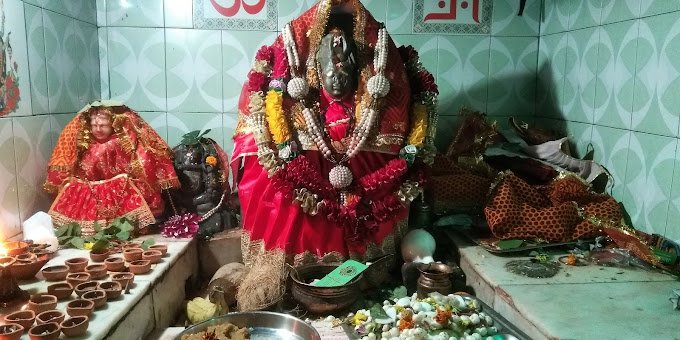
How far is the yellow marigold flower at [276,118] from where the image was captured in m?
2.67

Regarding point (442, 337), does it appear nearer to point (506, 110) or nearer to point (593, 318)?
point (593, 318)

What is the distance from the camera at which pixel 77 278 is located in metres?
2.19

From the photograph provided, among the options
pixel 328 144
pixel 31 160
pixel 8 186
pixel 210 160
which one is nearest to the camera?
pixel 8 186

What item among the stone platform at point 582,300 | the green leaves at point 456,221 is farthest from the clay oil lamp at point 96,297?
the green leaves at point 456,221

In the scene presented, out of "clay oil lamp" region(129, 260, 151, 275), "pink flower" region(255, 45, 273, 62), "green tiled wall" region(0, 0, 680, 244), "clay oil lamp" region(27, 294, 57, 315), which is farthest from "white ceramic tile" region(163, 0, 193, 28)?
"clay oil lamp" region(27, 294, 57, 315)

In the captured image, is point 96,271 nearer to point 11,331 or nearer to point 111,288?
point 111,288

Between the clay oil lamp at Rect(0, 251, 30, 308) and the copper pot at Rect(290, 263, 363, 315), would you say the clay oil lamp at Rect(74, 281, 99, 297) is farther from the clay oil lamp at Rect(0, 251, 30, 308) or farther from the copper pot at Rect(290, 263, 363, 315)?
the copper pot at Rect(290, 263, 363, 315)

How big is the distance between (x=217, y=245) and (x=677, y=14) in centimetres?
266

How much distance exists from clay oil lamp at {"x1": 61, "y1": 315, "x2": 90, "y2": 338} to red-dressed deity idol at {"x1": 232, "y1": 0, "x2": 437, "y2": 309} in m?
0.88

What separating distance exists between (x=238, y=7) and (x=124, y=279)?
6.98 ft

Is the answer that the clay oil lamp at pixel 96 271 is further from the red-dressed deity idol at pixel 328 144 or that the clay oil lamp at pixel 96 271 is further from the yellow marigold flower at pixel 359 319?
the yellow marigold flower at pixel 359 319

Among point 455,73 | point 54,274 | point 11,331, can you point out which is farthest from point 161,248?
point 455,73

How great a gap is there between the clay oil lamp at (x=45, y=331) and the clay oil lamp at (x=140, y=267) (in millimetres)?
589

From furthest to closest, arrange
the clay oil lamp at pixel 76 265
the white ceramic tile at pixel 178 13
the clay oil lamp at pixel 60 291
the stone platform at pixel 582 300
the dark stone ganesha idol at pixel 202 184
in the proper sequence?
1. the white ceramic tile at pixel 178 13
2. the dark stone ganesha idol at pixel 202 184
3. the clay oil lamp at pixel 76 265
4. the clay oil lamp at pixel 60 291
5. the stone platform at pixel 582 300
